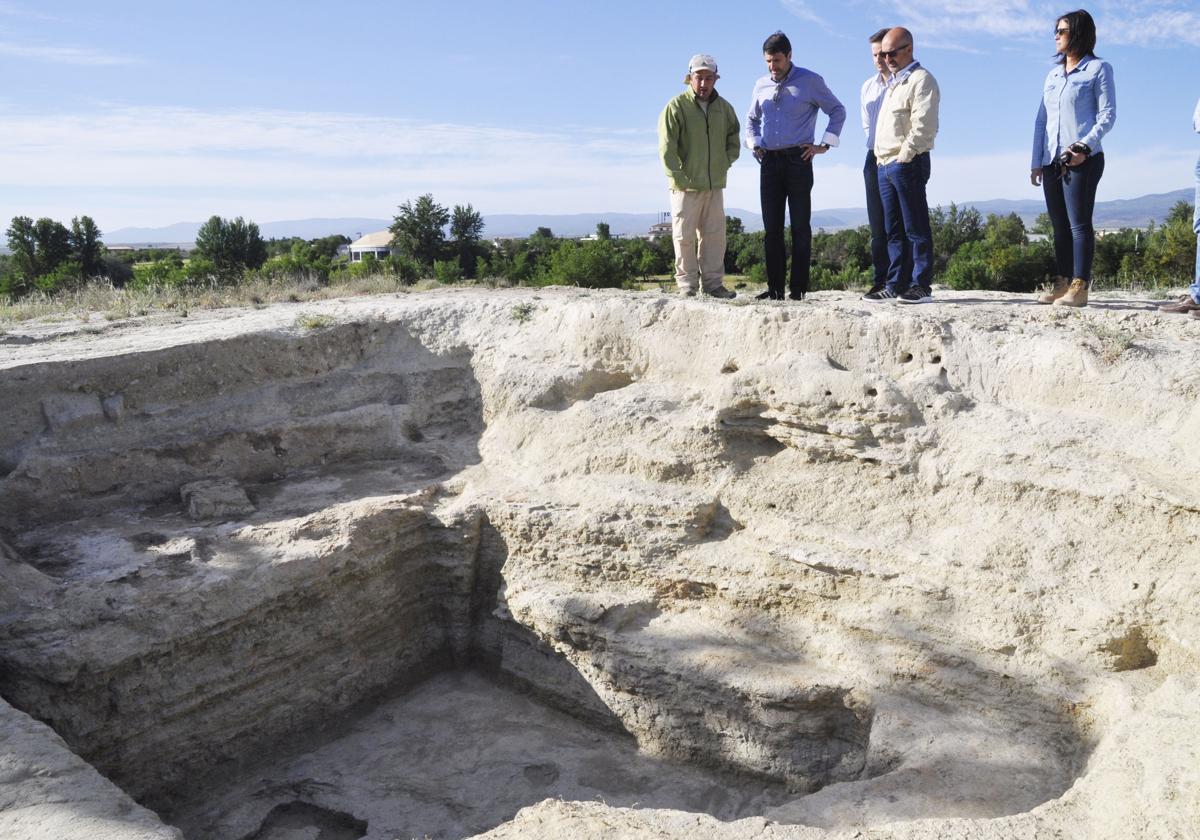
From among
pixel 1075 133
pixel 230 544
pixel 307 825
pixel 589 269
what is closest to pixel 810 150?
pixel 1075 133

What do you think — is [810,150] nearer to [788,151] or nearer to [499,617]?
[788,151]

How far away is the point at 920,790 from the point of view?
14.5ft

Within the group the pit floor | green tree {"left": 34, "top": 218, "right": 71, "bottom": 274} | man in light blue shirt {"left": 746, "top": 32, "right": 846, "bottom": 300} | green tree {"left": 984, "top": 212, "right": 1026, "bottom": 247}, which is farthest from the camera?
green tree {"left": 34, "top": 218, "right": 71, "bottom": 274}

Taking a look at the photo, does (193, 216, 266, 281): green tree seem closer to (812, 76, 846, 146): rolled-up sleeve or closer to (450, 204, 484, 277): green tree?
(450, 204, 484, 277): green tree

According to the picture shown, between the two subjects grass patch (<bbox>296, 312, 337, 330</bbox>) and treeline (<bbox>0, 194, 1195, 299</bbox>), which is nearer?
grass patch (<bbox>296, 312, 337, 330</bbox>)

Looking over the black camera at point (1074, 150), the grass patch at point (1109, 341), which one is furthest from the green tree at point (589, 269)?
the grass patch at point (1109, 341)

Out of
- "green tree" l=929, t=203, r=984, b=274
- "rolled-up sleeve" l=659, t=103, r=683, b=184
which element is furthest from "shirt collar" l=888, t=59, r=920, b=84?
"green tree" l=929, t=203, r=984, b=274

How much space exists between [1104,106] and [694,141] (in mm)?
2839

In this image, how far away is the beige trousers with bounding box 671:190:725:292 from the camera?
7.50 meters

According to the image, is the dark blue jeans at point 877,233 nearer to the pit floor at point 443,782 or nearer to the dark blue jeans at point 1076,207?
the dark blue jeans at point 1076,207

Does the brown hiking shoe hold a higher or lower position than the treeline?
lower

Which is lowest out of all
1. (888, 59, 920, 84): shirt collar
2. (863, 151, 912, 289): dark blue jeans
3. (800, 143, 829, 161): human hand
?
(863, 151, 912, 289): dark blue jeans

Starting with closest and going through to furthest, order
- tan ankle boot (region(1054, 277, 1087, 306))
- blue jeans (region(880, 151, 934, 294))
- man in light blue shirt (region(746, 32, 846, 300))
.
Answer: tan ankle boot (region(1054, 277, 1087, 306)) < blue jeans (region(880, 151, 934, 294)) < man in light blue shirt (region(746, 32, 846, 300))

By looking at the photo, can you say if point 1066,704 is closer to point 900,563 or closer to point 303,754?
point 900,563
